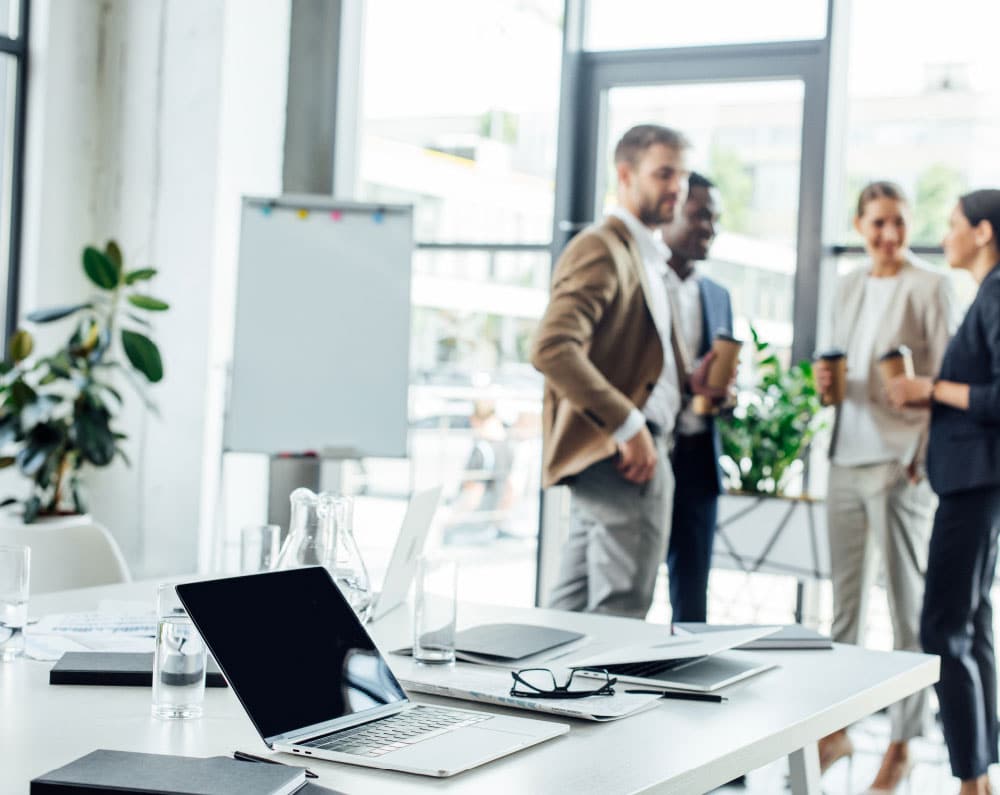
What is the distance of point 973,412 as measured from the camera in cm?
349

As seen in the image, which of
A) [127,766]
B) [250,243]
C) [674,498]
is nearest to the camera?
[127,766]

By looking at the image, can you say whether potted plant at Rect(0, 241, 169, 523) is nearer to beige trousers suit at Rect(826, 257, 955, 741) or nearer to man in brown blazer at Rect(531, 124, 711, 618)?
man in brown blazer at Rect(531, 124, 711, 618)

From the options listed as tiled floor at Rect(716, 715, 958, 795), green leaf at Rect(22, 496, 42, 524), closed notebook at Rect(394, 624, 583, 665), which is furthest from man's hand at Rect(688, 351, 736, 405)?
green leaf at Rect(22, 496, 42, 524)

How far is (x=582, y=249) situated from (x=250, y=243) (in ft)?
5.65

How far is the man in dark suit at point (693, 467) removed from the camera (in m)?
3.80

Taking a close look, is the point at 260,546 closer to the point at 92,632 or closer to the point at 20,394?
the point at 92,632

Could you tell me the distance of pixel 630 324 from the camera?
3438mm

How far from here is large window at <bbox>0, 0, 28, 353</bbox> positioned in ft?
16.9

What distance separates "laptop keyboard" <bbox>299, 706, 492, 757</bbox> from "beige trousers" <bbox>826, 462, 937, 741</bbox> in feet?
8.92

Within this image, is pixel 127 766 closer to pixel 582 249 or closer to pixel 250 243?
pixel 582 249

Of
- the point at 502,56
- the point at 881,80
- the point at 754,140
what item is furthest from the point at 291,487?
the point at 881,80

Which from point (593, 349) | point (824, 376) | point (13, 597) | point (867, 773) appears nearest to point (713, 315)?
point (824, 376)

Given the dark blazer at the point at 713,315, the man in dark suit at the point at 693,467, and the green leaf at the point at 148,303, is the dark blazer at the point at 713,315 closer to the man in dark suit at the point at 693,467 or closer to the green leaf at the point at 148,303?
the man in dark suit at the point at 693,467

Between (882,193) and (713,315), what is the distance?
665mm
